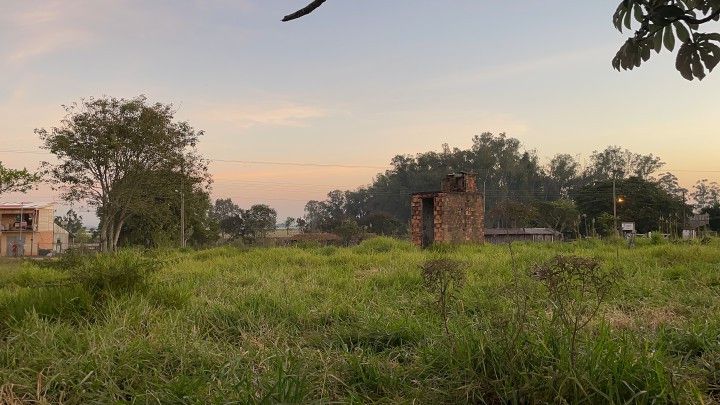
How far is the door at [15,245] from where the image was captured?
38531 mm

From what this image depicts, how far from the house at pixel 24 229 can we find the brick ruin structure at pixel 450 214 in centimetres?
3298

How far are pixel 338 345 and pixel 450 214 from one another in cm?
1293

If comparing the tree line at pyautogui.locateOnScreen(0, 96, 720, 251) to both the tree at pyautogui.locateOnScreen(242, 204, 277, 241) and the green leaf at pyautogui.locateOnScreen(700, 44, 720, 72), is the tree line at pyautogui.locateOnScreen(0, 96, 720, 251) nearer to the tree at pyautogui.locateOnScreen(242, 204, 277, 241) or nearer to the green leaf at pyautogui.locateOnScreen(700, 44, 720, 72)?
the tree at pyautogui.locateOnScreen(242, 204, 277, 241)

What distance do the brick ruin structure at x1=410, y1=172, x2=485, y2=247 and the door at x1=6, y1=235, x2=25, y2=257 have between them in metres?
33.0

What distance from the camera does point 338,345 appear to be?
3721mm

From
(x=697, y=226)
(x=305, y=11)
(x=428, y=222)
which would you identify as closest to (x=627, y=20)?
(x=305, y=11)

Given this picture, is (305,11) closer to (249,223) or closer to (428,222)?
(428,222)

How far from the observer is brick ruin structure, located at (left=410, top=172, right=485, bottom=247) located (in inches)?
640

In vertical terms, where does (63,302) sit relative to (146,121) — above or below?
below

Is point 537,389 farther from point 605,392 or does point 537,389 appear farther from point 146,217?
point 146,217

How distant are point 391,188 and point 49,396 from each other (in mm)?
68741

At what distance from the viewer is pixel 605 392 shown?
215 cm

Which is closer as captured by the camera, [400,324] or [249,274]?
[400,324]

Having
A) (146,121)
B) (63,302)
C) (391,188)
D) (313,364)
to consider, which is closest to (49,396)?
(313,364)
